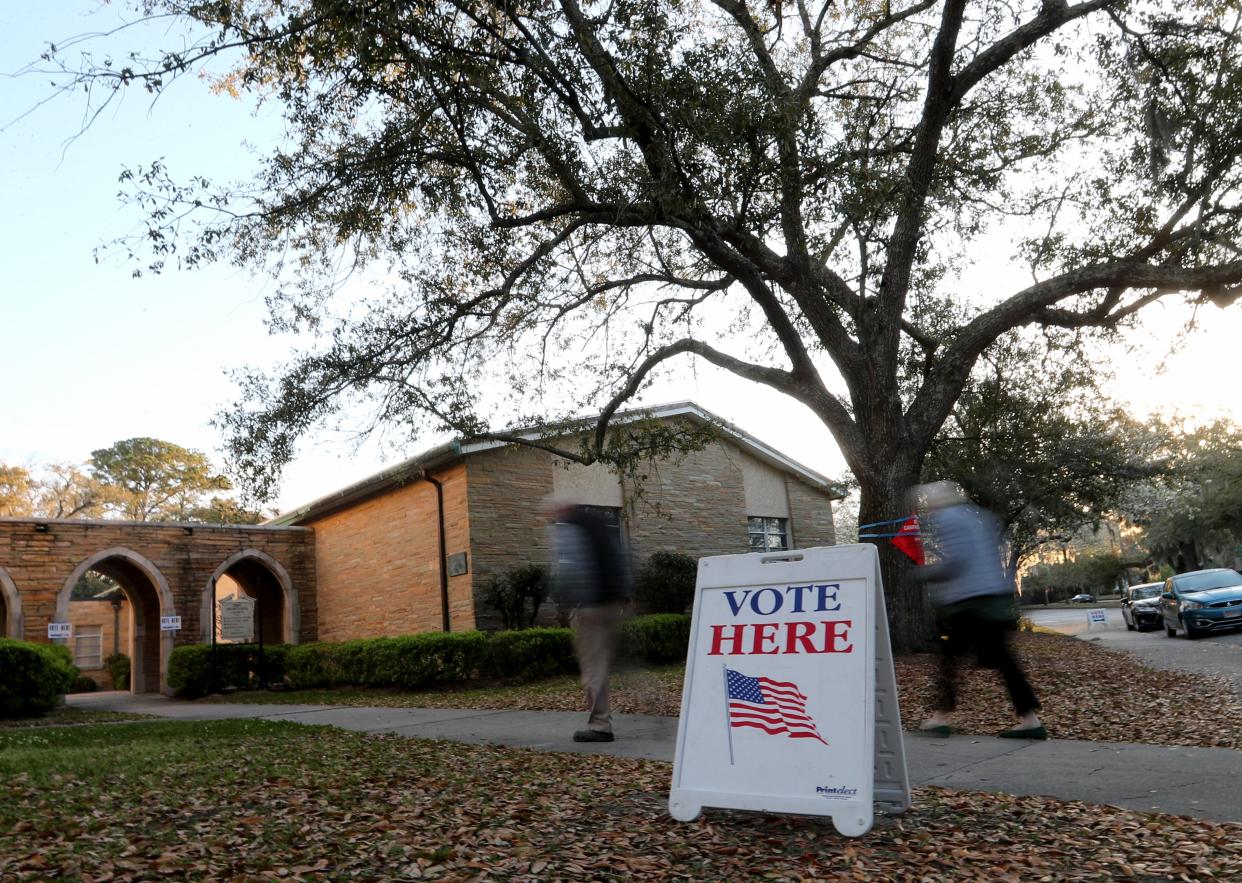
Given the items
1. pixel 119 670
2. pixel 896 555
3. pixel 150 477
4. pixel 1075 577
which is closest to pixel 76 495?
pixel 150 477

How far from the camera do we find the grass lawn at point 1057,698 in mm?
6656

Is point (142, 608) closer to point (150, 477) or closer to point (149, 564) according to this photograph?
point (149, 564)

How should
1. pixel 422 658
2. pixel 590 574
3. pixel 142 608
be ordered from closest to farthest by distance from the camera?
pixel 590 574 < pixel 422 658 < pixel 142 608

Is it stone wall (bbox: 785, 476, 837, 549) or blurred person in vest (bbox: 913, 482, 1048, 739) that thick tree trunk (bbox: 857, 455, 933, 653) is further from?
stone wall (bbox: 785, 476, 837, 549)

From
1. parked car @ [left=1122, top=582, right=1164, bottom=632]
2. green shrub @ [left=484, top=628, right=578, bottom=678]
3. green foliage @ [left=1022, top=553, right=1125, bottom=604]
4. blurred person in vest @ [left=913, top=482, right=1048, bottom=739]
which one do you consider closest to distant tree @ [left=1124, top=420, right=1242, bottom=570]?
parked car @ [left=1122, top=582, right=1164, bottom=632]

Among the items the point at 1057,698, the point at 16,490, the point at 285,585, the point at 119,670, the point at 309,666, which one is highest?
the point at 16,490

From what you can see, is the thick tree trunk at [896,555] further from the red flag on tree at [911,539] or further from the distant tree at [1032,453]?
the distant tree at [1032,453]

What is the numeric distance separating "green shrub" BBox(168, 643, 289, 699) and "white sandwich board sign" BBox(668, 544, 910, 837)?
16.0 m

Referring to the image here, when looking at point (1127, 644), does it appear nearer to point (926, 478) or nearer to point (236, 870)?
point (926, 478)

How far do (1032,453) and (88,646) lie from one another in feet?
96.4

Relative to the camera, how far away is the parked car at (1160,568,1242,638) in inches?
708

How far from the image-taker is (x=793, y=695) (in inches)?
163

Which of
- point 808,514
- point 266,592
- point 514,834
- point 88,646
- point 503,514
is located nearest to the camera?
point 514,834

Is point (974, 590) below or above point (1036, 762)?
above
